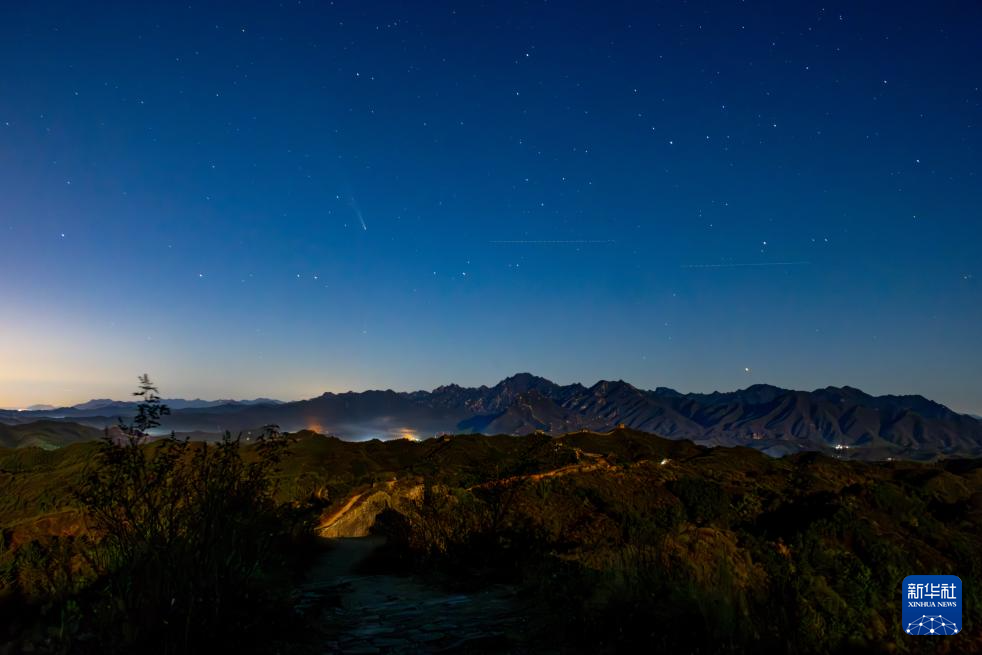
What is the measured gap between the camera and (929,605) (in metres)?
7.50

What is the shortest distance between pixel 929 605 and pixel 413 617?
683 cm

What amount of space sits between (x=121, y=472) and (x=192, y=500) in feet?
2.75

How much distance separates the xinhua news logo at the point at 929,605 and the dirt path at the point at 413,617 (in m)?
5.13

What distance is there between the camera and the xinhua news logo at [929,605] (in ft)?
24.2

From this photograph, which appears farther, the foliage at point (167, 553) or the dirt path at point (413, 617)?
the dirt path at point (413, 617)

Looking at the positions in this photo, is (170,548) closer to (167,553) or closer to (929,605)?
(167,553)

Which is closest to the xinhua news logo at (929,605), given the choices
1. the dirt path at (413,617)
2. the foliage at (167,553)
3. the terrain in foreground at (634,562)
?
the terrain in foreground at (634,562)

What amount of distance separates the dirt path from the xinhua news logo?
5132 millimetres

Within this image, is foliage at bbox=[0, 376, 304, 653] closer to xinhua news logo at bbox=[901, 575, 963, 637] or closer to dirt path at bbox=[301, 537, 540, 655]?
dirt path at bbox=[301, 537, 540, 655]

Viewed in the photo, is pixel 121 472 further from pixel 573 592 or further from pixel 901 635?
pixel 901 635

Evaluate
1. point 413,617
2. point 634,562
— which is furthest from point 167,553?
point 634,562

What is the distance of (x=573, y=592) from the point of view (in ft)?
21.3

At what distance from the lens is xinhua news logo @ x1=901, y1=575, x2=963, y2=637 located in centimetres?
736

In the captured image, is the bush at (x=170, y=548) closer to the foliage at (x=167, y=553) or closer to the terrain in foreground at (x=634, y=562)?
the foliage at (x=167, y=553)
